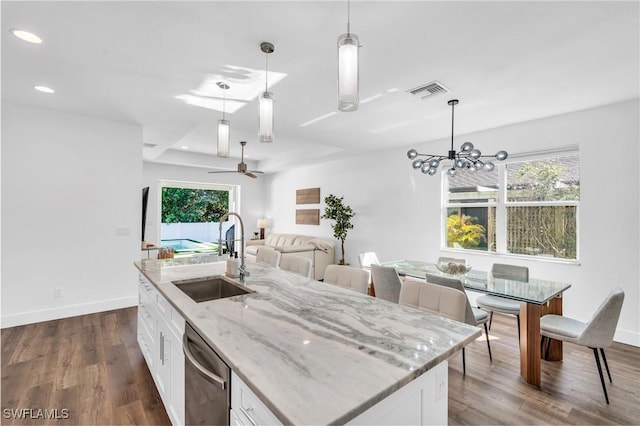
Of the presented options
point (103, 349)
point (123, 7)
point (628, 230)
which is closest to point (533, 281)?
point (628, 230)

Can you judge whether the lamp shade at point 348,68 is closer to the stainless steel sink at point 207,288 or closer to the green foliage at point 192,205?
the stainless steel sink at point 207,288

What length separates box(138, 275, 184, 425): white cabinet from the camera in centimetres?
160

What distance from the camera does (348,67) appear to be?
1430 millimetres

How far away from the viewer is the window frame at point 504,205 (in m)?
3.67

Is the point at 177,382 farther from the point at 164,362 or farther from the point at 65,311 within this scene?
the point at 65,311

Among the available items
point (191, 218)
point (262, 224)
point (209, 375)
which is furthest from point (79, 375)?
point (191, 218)

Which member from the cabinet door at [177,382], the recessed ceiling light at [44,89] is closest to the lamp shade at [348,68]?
the cabinet door at [177,382]

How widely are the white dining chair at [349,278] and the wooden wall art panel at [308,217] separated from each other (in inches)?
178

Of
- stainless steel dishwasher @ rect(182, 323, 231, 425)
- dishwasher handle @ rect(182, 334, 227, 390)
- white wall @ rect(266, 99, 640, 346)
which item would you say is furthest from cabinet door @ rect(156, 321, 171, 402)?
white wall @ rect(266, 99, 640, 346)

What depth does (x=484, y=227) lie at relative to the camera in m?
4.43

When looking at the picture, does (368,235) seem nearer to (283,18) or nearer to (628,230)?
(628,230)

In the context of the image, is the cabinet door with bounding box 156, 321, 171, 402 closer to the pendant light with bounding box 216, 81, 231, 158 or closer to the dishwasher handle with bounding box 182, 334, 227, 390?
the dishwasher handle with bounding box 182, 334, 227, 390

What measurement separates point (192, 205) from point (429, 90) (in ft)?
29.8

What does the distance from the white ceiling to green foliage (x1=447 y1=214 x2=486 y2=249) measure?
1.50 meters
